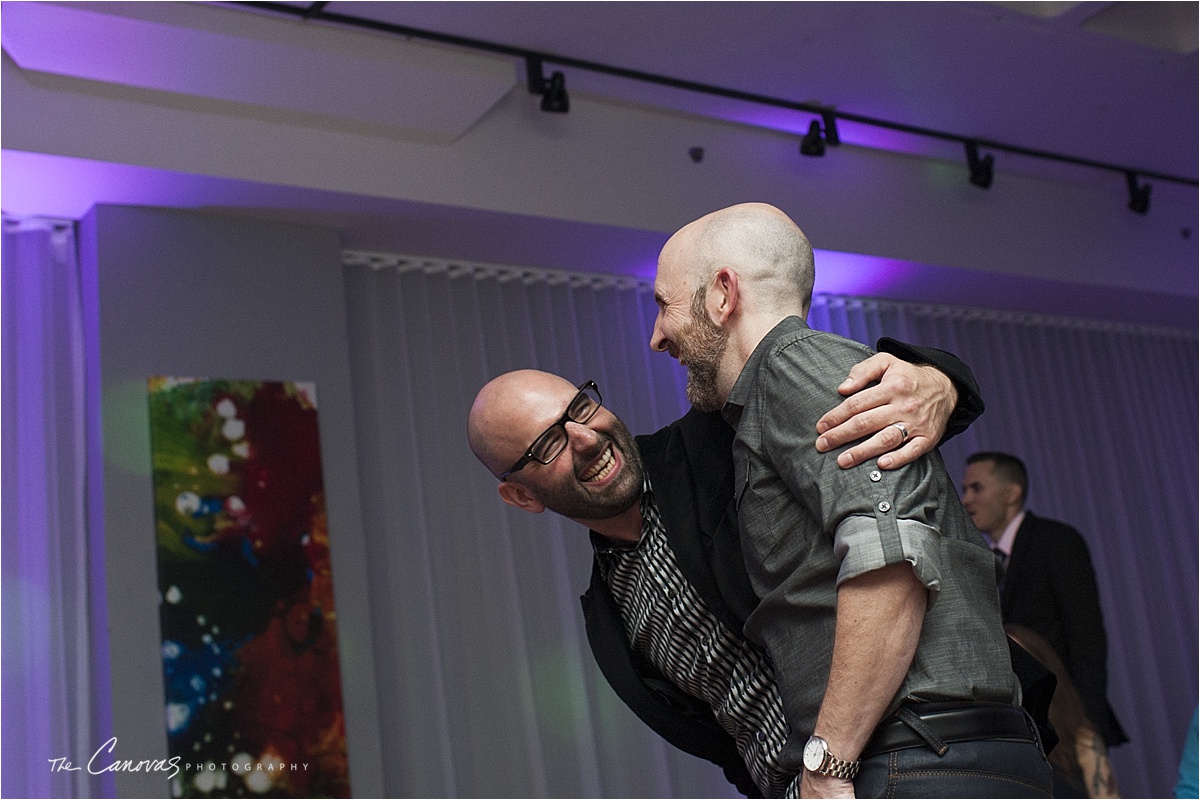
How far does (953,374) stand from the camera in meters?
1.64

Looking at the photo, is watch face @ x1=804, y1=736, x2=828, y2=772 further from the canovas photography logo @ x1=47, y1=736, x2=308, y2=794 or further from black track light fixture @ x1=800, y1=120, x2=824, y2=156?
black track light fixture @ x1=800, y1=120, x2=824, y2=156

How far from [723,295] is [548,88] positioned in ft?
9.11

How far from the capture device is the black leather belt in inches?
56.5

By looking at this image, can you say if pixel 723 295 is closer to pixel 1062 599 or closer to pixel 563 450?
pixel 563 450

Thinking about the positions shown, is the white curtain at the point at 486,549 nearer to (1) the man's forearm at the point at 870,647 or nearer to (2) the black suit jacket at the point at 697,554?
(2) the black suit jacket at the point at 697,554

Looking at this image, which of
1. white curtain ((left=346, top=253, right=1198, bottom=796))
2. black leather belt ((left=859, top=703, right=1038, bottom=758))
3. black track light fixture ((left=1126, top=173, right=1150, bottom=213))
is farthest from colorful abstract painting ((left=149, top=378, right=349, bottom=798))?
black track light fixture ((left=1126, top=173, right=1150, bottom=213))

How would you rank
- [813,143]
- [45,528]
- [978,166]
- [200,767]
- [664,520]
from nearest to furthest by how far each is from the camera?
[664,520] → [200,767] → [45,528] → [813,143] → [978,166]

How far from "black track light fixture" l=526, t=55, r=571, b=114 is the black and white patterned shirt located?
2.55 meters

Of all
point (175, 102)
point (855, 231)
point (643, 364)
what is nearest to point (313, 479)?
point (175, 102)

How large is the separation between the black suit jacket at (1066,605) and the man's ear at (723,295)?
3.10m

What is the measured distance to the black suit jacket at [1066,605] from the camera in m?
4.20

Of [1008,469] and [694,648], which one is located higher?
[1008,469]

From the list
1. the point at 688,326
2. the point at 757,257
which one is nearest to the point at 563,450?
the point at 688,326

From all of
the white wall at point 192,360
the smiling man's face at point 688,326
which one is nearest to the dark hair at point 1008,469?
the white wall at point 192,360
